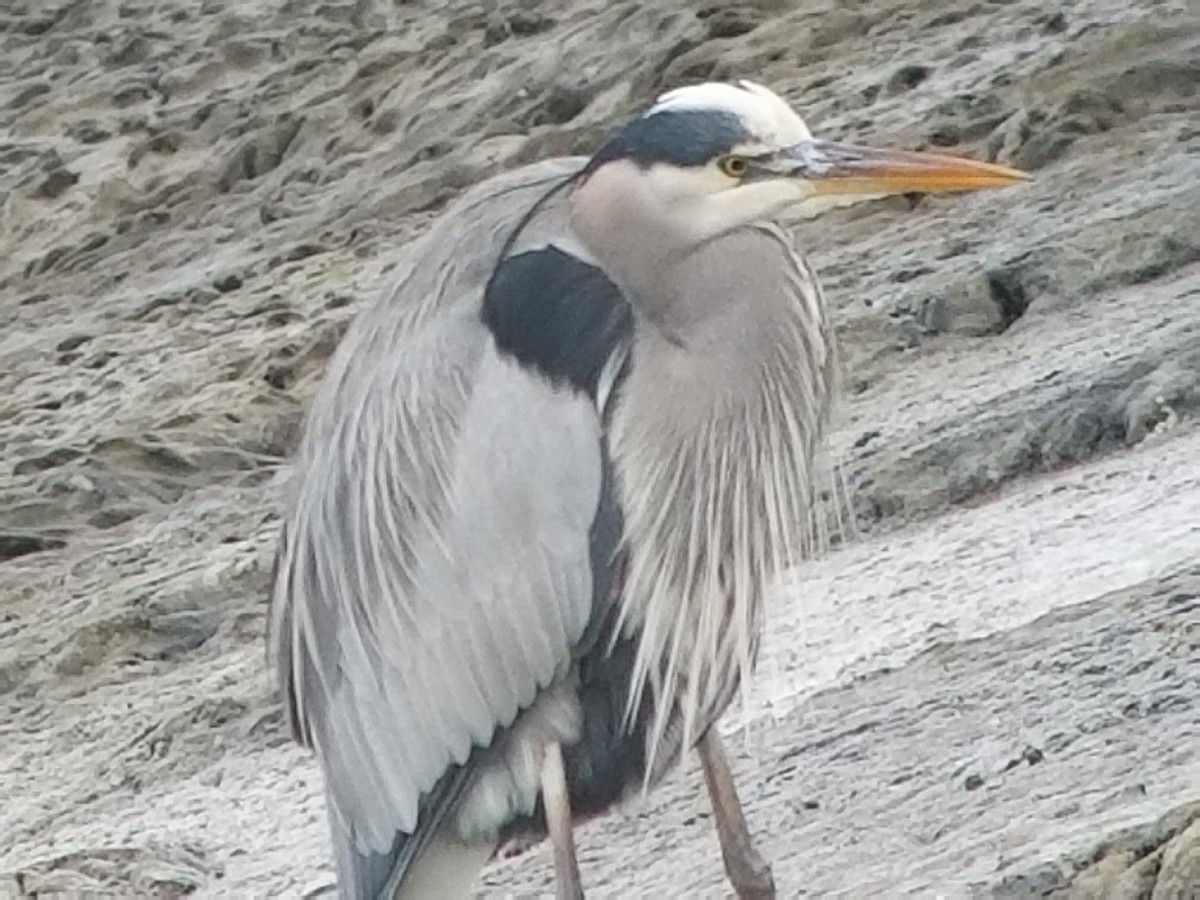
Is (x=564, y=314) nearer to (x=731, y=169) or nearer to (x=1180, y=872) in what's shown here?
(x=731, y=169)

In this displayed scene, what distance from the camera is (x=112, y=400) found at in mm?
4977

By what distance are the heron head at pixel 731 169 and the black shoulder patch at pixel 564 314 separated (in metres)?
0.06

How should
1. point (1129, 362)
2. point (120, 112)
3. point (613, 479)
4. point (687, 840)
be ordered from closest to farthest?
point (613, 479), point (687, 840), point (1129, 362), point (120, 112)

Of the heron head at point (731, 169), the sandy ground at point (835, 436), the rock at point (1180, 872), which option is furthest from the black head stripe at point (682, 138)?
the rock at point (1180, 872)

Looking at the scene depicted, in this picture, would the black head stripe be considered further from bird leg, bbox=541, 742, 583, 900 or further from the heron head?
bird leg, bbox=541, 742, 583, 900

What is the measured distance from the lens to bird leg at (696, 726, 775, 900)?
1945mm

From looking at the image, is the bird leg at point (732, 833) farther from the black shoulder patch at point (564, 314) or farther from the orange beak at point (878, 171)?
the orange beak at point (878, 171)

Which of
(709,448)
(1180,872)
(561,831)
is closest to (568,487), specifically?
(709,448)

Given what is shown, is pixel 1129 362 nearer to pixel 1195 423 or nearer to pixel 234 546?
pixel 1195 423

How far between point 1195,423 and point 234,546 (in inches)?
67.7

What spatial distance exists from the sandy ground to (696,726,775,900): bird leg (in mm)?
157

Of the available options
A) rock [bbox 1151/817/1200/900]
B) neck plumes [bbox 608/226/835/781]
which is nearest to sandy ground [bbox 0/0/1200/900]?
rock [bbox 1151/817/1200/900]

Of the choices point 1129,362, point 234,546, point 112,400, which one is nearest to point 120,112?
point 112,400

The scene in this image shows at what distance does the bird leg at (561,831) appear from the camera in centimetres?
186
